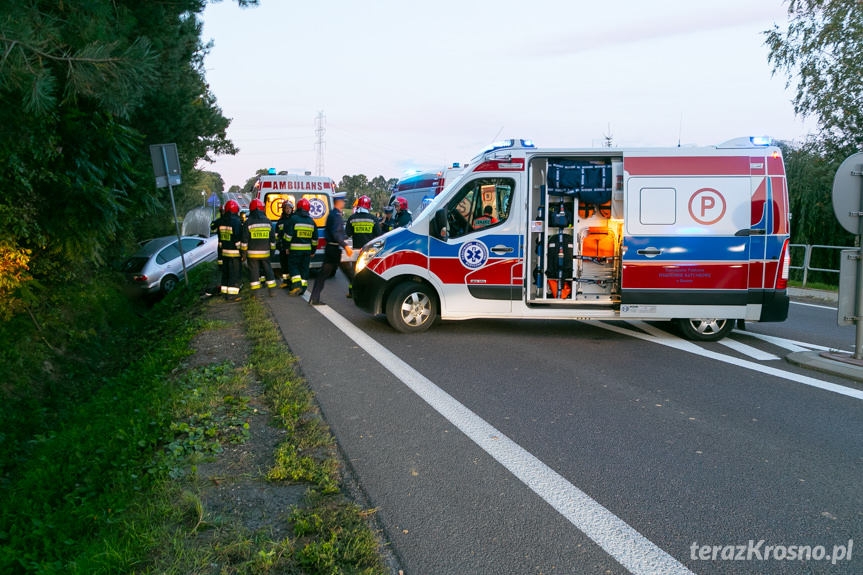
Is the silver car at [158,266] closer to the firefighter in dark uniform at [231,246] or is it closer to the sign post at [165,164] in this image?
the sign post at [165,164]

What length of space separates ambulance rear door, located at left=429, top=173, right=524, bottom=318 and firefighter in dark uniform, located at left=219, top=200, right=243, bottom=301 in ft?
16.0

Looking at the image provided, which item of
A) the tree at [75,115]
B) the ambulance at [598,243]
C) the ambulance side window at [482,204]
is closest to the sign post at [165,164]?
the tree at [75,115]

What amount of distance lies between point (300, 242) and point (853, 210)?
883cm

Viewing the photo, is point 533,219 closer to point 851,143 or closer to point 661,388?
point 661,388

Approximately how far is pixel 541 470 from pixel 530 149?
204 inches

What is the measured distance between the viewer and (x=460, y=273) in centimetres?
859

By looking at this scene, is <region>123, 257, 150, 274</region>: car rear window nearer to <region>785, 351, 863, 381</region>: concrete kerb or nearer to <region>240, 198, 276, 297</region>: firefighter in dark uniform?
<region>240, 198, 276, 297</region>: firefighter in dark uniform

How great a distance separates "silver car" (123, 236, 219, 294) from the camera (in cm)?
1472

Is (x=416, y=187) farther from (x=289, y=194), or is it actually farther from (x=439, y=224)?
(x=439, y=224)

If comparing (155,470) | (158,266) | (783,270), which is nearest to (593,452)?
(155,470)

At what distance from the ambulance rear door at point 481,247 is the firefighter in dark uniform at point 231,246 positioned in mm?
4864

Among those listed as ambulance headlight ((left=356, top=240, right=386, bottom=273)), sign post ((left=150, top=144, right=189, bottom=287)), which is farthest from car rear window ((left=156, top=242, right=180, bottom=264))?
ambulance headlight ((left=356, top=240, right=386, bottom=273))

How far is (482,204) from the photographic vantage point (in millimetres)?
8531

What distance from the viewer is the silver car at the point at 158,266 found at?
14.7 metres
